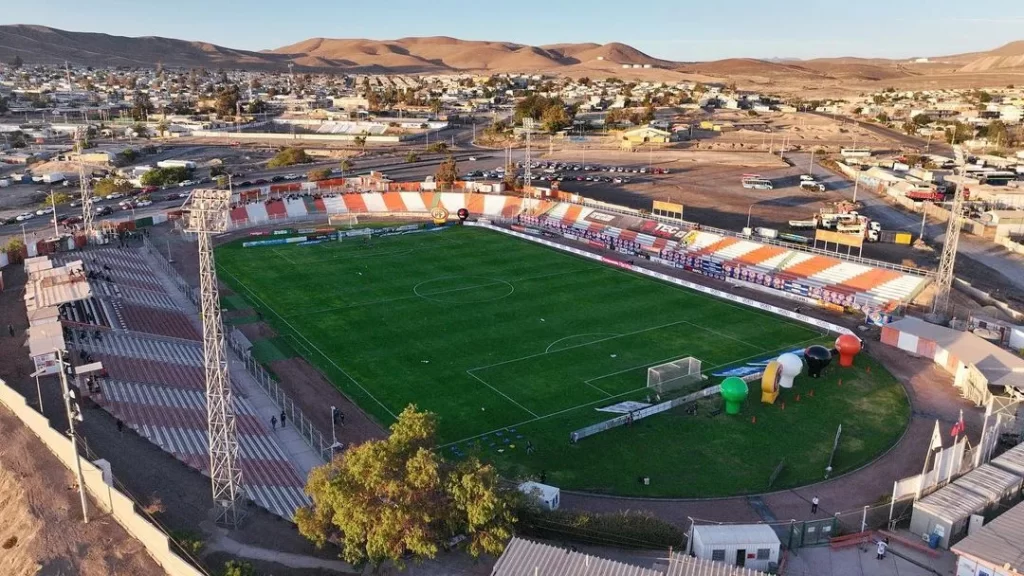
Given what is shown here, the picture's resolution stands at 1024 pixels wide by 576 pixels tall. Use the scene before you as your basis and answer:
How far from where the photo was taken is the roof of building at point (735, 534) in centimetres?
2430

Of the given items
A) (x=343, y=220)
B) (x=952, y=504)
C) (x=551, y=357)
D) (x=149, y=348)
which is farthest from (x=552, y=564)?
(x=343, y=220)

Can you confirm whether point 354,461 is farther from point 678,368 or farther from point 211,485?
point 678,368

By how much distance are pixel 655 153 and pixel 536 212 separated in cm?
5790

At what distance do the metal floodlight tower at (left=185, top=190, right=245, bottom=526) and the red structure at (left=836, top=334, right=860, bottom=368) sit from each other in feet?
105

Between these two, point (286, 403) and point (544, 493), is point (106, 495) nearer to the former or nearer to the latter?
point (286, 403)

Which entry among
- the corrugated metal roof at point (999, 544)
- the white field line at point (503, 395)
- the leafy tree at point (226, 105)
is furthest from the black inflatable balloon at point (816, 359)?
the leafy tree at point (226, 105)

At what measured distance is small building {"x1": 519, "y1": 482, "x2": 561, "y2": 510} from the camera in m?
26.7

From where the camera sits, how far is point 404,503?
22391mm

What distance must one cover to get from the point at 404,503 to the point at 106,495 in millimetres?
11538

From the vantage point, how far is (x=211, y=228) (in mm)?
23922

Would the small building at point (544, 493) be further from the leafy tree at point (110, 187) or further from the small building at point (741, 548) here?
the leafy tree at point (110, 187)

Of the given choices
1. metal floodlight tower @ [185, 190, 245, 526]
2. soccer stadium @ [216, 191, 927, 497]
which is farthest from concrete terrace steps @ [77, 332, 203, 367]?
metal floodlight tower @ [185, 190, 245, 526]

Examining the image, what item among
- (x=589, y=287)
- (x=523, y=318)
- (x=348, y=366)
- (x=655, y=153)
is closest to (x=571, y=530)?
(x=348, y=366)

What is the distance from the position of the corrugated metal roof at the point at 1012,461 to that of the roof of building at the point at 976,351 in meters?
8.72
